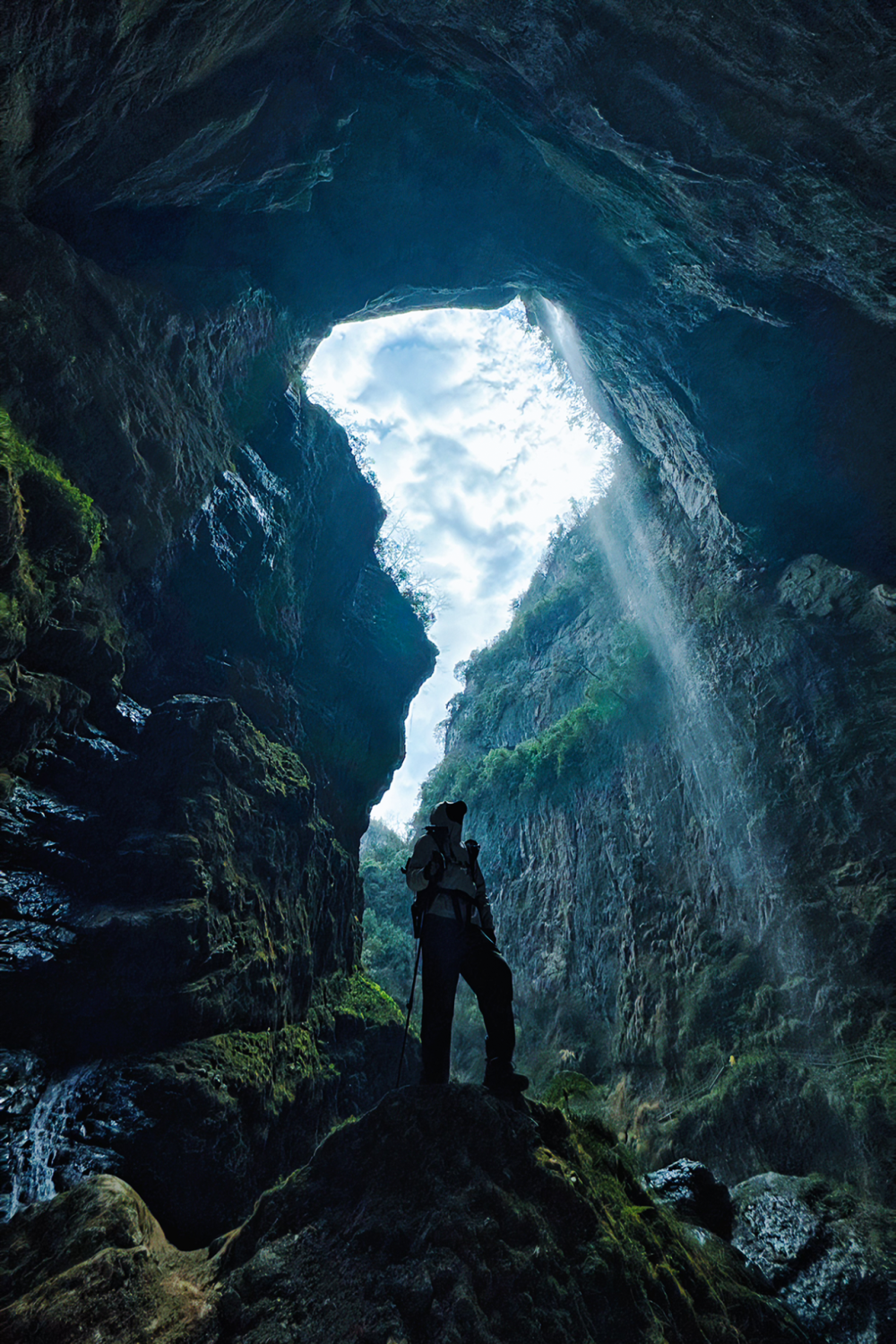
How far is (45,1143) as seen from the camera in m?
4.08

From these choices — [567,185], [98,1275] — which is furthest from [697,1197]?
[567,185]

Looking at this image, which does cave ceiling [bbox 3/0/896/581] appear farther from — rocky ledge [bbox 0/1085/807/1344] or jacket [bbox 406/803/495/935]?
rocky ledge [bbox 0/1085/807/1344]

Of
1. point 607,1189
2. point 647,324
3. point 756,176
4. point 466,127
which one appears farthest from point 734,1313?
point 466,127

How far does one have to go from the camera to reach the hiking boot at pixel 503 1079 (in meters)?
3.79

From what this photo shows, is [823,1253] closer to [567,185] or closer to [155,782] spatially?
[155,782]

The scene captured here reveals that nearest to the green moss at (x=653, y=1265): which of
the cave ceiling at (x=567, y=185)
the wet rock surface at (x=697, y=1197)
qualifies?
the wet rock surface at (x=697, y=1197)

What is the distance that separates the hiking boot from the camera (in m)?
3.79

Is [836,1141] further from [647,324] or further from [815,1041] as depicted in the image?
[647,324]

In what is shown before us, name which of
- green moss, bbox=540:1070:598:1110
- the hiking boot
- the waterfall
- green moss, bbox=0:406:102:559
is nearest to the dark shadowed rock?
the hiking boot

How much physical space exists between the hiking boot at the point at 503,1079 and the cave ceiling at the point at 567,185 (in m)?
7.79

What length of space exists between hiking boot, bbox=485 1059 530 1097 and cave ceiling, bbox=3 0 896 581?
7.79m

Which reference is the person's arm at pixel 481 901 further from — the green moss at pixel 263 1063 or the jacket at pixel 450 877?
the green moss at pixel 263 1063

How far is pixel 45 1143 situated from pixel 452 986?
316 cm

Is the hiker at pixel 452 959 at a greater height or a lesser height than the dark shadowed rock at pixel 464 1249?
greater
